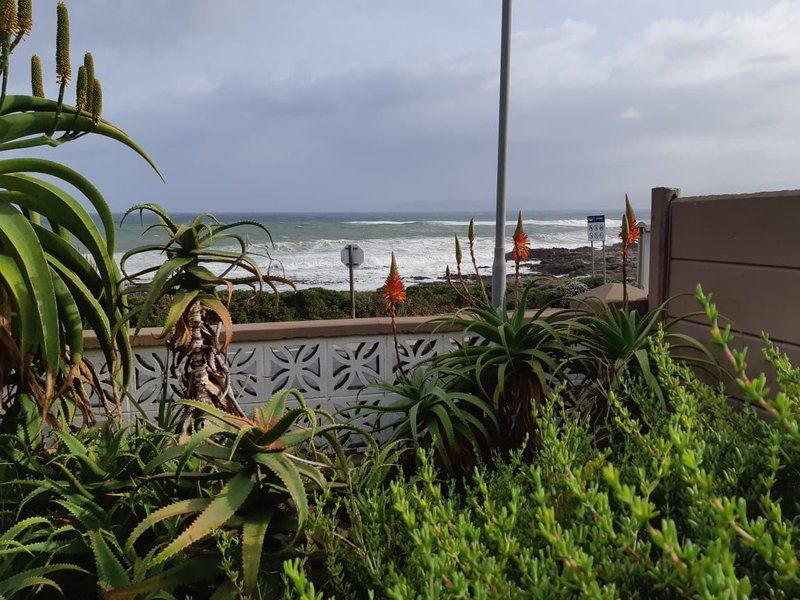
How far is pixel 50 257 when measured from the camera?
2.74 m

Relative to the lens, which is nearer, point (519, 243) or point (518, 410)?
point (518, 410)

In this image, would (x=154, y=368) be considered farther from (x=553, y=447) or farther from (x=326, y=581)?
(x=553, y=447)

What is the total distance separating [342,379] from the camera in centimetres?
411

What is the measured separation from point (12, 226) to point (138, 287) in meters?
0.61

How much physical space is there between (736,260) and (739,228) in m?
0.16

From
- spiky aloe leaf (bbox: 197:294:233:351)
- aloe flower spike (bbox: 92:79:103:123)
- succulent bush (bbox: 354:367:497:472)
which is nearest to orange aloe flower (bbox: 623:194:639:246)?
succulent bush (bbox: 354:367:497:472)

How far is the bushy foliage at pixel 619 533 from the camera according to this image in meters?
0.98

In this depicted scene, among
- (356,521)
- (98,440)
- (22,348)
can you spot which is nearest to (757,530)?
(356,521)

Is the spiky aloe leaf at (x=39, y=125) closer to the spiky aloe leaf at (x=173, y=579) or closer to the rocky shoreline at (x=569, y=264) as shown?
the spiky aloe leaf at (x=173, y=579)

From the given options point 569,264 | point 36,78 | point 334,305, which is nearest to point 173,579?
point 36,78

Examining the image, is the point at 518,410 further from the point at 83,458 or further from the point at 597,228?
the point at 597,228

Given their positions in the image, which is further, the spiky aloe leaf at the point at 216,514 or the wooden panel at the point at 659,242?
the wooden panel at the point at 659,242

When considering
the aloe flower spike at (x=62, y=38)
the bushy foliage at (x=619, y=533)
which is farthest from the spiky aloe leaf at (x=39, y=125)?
the bushy foliage at (x=619, y=533)

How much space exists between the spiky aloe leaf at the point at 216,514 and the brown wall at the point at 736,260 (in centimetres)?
259
